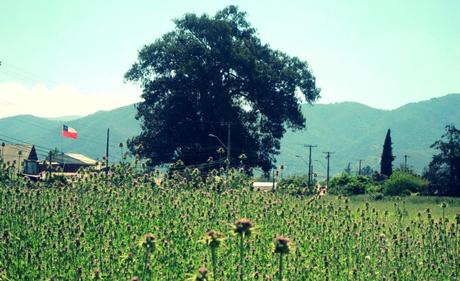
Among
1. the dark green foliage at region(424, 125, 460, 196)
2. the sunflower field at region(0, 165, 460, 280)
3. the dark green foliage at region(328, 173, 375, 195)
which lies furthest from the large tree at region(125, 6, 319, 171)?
the sunflower field at region(0, 165, 460, 280)

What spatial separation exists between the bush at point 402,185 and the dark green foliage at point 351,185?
122cm

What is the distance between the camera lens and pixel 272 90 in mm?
46656

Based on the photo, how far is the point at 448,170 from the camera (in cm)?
5409

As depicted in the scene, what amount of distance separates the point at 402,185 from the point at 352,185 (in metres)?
3.90

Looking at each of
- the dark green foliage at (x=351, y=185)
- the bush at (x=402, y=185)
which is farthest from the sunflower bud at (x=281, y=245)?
the bush at (x=402, y=185)

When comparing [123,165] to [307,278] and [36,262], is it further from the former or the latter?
[307,278]

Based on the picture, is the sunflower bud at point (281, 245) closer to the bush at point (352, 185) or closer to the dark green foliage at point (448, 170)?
the bush at point (352, 185)

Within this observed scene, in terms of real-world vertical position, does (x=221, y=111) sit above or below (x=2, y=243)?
above

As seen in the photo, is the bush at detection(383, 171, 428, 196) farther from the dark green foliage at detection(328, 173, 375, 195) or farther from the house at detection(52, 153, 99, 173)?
the house at detection(52, 153, 99, 173)

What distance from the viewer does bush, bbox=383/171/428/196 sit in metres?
45.7

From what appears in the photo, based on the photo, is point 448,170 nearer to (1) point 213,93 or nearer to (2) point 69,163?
(1) point 213,93

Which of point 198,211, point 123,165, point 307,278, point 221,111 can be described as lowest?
point 307,278

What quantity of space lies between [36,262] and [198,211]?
3.38m

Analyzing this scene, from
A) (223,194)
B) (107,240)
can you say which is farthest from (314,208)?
(107,240)
